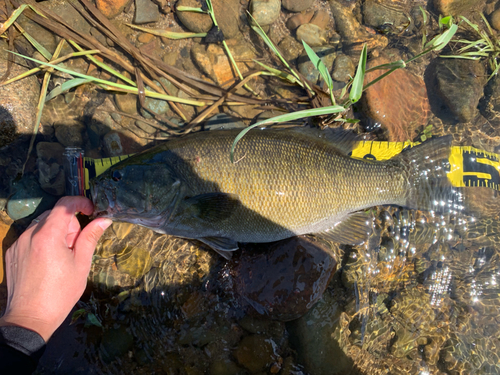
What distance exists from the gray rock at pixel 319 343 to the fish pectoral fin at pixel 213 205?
160 centimetres

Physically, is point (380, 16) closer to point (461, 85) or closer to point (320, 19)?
point (320, 19)

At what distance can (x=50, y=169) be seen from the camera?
336 centimetres

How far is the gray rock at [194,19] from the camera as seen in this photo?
359cm

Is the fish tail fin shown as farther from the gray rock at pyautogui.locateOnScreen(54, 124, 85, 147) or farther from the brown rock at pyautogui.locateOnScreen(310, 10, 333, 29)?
the gray rock at pyautogui.locateOnScreen(54, 124, 85, 147)

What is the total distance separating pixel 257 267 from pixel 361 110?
93.5 inches

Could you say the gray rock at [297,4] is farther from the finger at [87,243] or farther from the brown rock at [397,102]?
the finger at [87,243]

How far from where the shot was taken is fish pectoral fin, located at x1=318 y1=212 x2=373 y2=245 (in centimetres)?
327

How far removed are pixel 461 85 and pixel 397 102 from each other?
100cm

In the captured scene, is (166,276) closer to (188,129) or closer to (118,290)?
(118,290)

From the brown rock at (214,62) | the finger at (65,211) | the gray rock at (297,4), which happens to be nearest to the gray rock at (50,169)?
the finger at (65,211)

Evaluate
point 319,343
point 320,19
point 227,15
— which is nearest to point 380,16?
point 320,19

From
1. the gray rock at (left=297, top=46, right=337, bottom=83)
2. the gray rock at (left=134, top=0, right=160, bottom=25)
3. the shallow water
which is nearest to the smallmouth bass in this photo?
the shallow water

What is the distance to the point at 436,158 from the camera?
3.24 meters

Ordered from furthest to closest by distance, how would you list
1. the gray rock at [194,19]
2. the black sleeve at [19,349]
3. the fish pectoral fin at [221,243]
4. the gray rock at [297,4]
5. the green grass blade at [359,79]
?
1. the gray rock at [297,4]
2. the gray rock at [194,19]
3. the fish pectoral fin at [221,243]
4. the green grass blade at [359,79]
5. the black sleeve at [19,349]
